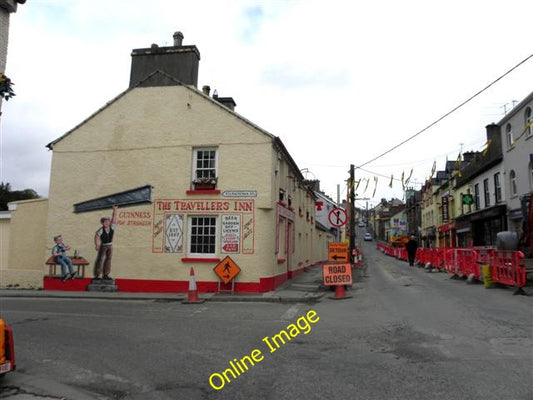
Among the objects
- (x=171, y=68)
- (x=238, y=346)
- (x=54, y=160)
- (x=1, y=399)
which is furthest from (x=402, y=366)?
(x=54, y=160)

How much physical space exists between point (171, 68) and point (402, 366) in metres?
14.2

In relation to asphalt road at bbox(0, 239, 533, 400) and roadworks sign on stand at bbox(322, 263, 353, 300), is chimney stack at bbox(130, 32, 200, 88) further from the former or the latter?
asphalt road at bbox(0, 239, 533, 400)

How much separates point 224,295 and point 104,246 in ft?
17.1

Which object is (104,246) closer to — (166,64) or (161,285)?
(161,285)

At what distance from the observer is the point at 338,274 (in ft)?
45.0

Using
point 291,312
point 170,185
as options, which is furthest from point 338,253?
point 170,185

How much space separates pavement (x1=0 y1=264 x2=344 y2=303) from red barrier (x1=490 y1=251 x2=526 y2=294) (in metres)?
5.56

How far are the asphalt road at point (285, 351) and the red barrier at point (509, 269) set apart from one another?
114 centimetres

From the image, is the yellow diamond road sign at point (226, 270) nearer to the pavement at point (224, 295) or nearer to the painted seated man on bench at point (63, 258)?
the pavement at point (224, 295)

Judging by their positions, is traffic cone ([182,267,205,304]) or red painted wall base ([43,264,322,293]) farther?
red painted wall base ([43,264,322,293])

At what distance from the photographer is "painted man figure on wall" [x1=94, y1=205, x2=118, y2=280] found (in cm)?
1589

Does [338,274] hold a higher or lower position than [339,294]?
higher

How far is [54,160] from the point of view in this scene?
17.1 metres

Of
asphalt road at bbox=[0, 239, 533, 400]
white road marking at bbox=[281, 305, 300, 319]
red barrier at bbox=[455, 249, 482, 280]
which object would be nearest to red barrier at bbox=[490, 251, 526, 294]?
asphalt road at bbox=[0, 239, 533, 400]
